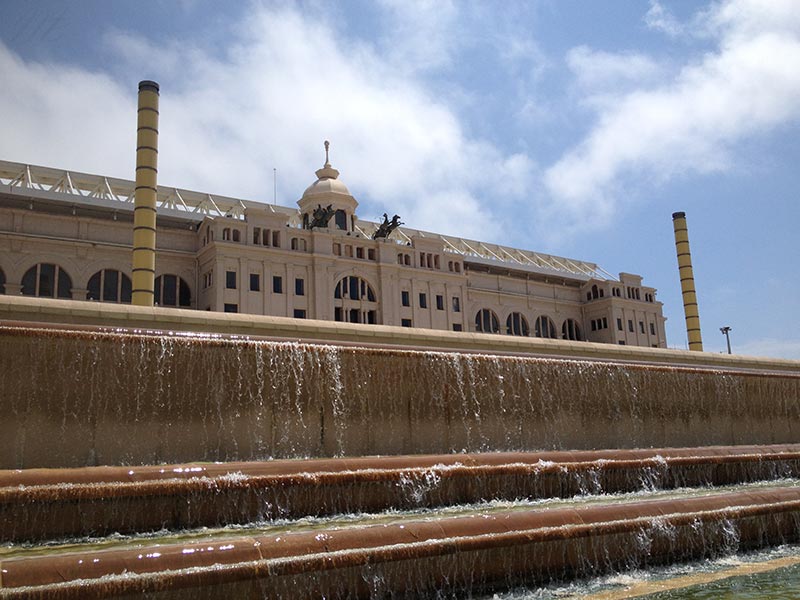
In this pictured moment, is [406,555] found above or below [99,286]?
below

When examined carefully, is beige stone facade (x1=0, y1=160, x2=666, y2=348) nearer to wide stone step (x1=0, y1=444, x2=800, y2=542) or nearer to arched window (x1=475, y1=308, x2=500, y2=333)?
arched window (x1=475, y1=308, x2=500, y2=333)

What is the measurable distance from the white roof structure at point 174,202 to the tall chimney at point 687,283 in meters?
15.2

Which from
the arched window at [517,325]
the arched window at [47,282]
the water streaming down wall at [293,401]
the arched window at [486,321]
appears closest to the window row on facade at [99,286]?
the arched window at [47,282]

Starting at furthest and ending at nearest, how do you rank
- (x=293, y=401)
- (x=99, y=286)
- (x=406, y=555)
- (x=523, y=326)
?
(x=523, y=326) < (x=99, y=286) < (x=293, y=401) < (x=406, y=555)

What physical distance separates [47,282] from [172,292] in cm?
660

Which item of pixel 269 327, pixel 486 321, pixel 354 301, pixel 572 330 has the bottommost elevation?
pixel 269 327

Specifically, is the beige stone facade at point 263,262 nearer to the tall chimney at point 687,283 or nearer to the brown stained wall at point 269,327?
the tall chimney at point 687,283

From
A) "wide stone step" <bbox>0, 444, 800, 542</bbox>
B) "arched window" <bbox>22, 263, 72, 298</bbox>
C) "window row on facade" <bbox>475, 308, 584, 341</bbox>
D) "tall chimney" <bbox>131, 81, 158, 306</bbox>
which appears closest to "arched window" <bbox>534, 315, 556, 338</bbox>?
"window row on facade" <bbox>475, 308, 584, 341</bbox>

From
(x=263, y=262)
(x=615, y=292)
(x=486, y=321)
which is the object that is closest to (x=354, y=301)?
(x=263, y=262)

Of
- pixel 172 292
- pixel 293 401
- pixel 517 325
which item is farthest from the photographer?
pixel 517 325

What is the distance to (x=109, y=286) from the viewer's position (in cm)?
3791

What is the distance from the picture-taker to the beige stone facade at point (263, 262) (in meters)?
36.8

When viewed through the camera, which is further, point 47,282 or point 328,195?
point 328,195

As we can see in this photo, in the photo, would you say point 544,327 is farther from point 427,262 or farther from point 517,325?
point 427,262
